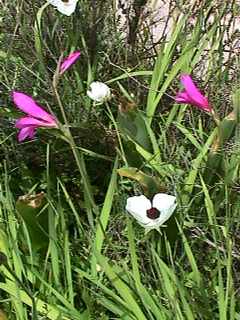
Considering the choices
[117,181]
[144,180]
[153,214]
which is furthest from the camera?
[117,181]

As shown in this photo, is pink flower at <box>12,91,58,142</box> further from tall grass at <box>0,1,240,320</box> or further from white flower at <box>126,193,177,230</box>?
white flower at <box>126,193,177,230</box>

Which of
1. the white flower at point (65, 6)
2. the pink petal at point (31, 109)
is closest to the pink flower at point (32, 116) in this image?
the pink petal at point (31, 109)

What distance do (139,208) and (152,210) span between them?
0.02 meters

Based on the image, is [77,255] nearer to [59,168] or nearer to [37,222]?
[37,222]

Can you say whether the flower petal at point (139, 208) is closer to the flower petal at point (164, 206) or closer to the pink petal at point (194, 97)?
the flower petal at point (164, 206)

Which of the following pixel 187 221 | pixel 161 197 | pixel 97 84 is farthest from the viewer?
pixel 97 84

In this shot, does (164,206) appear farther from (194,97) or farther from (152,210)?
(194,97)

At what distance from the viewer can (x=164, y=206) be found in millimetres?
1529

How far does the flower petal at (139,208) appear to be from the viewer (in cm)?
151

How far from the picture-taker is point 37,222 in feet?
5.89

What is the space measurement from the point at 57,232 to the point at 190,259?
331 mm

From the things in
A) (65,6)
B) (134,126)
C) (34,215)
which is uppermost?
(65,6)

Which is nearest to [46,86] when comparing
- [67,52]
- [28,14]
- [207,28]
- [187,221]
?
[67,52]

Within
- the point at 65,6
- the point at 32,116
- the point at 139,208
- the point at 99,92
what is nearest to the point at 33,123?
the point at 32,116
